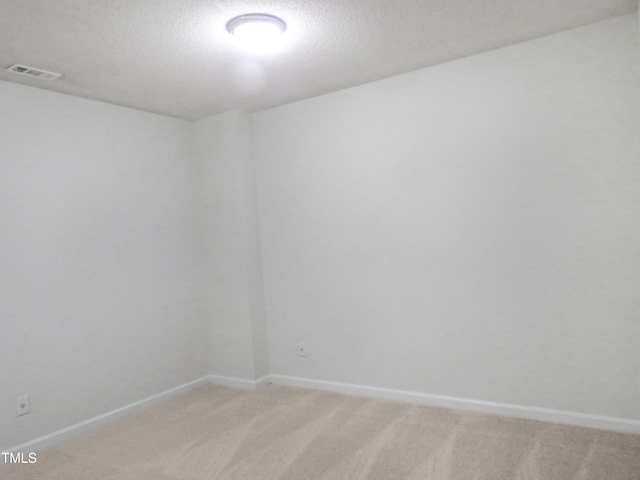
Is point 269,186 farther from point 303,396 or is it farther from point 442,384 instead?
point 442,384

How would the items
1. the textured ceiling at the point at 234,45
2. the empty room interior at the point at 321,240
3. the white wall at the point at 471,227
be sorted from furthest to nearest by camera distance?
the white wall at the point at 471,227
the empty room interior at the point at 321,240
the textured ceiling at the point at 234,45

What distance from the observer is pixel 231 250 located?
14.6 ft

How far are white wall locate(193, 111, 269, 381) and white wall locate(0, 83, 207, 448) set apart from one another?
0.16 meters

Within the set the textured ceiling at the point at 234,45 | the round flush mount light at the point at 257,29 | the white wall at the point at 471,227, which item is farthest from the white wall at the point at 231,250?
the round flush mount light at the point at 257,29

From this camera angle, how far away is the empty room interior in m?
2.86

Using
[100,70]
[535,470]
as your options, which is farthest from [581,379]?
[100,70]

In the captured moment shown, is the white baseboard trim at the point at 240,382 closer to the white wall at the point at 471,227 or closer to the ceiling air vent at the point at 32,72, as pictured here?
the white wall at the point at 471,227

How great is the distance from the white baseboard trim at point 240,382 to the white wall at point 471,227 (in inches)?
6.2

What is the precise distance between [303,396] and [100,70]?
2.95 m

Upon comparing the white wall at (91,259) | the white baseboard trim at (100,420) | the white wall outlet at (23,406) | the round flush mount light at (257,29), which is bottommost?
the white baseboard trim at (100,420)

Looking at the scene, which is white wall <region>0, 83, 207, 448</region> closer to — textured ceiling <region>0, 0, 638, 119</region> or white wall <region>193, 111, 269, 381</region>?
white wall <region>193, 111, 269, 381</region>

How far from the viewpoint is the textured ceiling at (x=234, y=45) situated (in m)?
2.47

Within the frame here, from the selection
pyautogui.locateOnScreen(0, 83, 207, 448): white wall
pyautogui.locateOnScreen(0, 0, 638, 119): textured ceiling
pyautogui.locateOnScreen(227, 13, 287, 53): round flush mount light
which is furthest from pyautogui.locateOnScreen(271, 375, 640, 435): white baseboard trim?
pyautogui.locateOnScreen(227, 13, 287, 53): round flush mount light

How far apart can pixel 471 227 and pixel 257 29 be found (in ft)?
6.50
